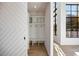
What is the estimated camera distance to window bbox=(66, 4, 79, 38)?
8.69 metres

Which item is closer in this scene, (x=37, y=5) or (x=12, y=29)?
(x=12, y=29)

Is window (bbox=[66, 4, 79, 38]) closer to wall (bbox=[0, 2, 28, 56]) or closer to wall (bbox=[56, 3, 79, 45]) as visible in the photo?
wall (bbox=[56, 3, 79, 45])

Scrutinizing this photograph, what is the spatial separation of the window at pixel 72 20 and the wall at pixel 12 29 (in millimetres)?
4878

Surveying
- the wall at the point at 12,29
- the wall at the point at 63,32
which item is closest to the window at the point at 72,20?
the wall at the point at 63,32

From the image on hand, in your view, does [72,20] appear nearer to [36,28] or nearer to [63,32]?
[63,32]

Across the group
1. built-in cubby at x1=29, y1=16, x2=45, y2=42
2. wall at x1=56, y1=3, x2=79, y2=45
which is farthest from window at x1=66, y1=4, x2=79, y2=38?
built-in cubby at x1=29, y1=16, x2=45, y2=42

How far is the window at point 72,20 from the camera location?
342 inches

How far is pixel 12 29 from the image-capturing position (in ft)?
14.1

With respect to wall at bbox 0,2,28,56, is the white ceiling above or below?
above

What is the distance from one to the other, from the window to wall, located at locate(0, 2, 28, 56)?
192 inches

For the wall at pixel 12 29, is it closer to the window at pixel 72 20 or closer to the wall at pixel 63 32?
the wall at pixel 63 32

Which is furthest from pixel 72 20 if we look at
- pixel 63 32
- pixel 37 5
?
pixel 37 5

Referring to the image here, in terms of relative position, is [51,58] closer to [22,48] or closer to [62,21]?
[22,48]

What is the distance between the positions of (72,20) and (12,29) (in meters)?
5.32
